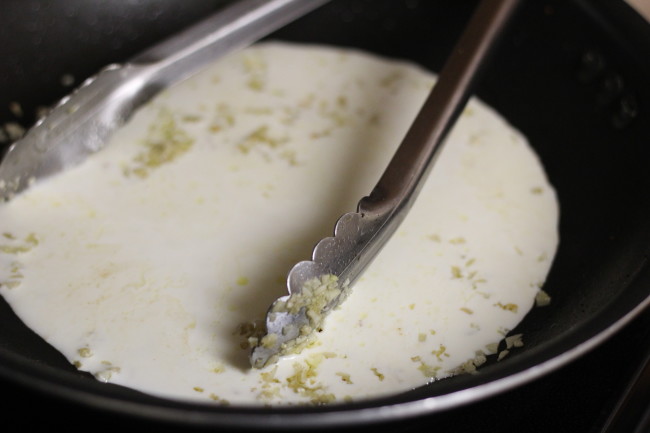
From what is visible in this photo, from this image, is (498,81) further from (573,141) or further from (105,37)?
(105,37)

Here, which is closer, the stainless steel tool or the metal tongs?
the metal tongs

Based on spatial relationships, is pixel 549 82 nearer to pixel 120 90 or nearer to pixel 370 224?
pixel 370 224

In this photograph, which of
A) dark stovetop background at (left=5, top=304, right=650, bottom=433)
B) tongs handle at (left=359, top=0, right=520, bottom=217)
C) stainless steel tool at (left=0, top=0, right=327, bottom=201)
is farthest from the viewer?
stainless steel tool at (left=0, top=0, right=327, bottom=201)

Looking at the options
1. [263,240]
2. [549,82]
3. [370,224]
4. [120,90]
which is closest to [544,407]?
[370,224]

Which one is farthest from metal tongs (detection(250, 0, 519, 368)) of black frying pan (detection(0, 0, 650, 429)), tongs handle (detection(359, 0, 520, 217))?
black frying pan (detection(0, 0, 650, 429))

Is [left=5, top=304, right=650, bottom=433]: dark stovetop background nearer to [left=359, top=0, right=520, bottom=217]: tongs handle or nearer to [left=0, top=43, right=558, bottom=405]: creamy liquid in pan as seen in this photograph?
[left=0, top=43, right=558, bottom=405]: creamy liquid in pan
